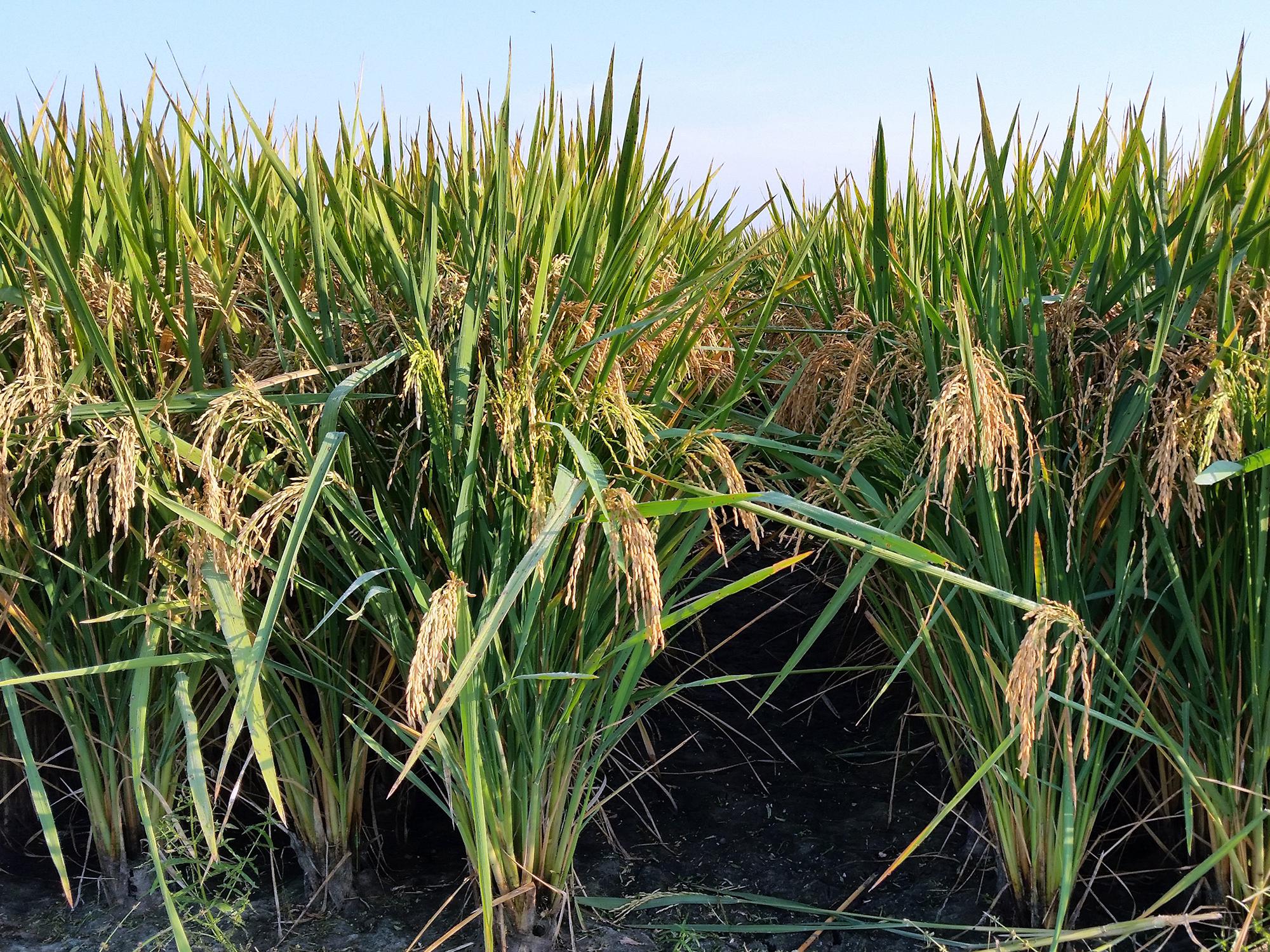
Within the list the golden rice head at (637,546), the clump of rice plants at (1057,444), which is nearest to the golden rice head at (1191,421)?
the clump of rice plants at (1057,444)

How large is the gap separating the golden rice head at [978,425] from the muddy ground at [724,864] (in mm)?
616

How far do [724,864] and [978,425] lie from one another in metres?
1.24

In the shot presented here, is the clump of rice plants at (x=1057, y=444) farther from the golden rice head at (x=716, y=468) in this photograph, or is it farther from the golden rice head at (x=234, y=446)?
the golden rice head at (x=234, y=446)

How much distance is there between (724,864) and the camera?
214 cm

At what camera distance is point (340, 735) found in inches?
75.7

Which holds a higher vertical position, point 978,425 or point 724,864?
point 978,425

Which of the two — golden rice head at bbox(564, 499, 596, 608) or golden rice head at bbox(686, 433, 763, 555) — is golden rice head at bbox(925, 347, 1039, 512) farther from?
golden rice head at bbox(564, 499, 596, 608)

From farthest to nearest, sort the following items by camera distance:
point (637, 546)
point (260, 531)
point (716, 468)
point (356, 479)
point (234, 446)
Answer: point (716, 468)
point (356, 479)
point (234, 446)
point (260, 531)
point (637, 546)

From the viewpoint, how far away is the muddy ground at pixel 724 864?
1.91 meters

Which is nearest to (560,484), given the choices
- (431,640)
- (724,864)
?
(431,640)

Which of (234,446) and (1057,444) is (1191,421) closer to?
(1057,444)

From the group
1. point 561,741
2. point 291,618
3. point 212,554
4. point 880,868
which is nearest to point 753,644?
point 880,868

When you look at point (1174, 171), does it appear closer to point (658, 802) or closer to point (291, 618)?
point (658, 802)

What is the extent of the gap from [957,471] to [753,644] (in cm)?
148
